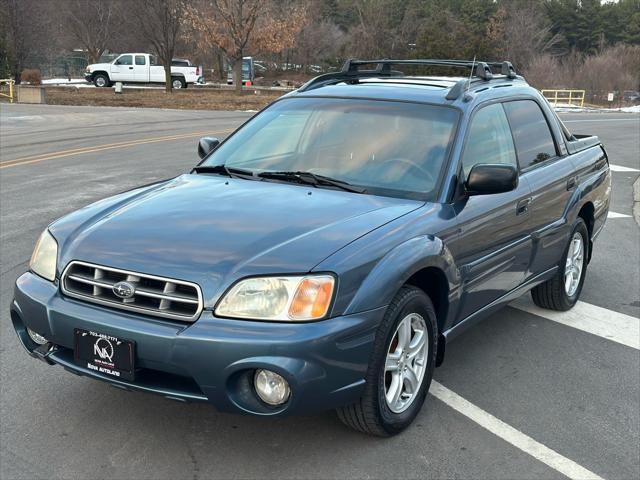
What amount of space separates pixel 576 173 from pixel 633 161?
12176 millimetres

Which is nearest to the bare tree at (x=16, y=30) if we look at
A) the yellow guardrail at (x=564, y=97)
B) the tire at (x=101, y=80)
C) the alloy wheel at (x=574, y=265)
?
the tire at (x=101, y=80)

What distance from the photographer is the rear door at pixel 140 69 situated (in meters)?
42.2

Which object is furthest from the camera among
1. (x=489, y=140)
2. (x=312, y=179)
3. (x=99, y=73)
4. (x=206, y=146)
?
(x=99, y=73)

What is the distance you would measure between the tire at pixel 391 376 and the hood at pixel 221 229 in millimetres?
394

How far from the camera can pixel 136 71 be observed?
139 ft

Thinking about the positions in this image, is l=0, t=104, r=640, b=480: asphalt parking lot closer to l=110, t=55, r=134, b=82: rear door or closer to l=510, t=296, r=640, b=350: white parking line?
l=510, t=296, r=640, b=350: white parking line

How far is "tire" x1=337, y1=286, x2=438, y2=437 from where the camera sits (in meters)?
3.28

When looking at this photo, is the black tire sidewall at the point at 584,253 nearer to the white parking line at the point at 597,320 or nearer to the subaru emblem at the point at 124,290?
the white parking line at the point at 597,320

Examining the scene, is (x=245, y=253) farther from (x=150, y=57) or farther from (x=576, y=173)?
(x=150, y=57)

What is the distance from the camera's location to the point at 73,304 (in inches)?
129

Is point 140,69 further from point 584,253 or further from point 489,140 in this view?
point 489,140

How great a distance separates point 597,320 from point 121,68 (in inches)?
1585

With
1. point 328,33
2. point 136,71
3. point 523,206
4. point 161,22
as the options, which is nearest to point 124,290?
point 523,206

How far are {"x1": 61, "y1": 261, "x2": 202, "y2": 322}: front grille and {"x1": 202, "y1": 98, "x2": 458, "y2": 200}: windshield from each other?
4.45ft
